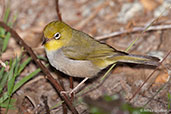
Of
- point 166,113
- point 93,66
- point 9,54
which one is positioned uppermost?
point 9,54

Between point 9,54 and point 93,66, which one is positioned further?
point 9,54

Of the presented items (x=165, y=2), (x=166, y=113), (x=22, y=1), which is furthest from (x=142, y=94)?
(x=22, y=1)

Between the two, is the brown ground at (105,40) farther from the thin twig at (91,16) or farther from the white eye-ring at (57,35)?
the white eye-ring at (57,35)

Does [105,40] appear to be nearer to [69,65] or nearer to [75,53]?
[75,53]

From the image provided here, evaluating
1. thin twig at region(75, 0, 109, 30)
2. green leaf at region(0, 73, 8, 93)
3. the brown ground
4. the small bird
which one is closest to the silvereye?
the small bird

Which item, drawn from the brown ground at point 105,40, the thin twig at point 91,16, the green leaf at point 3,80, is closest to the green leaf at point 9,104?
the brown ground at point 105,40

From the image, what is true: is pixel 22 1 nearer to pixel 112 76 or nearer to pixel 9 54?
pixel 9 54

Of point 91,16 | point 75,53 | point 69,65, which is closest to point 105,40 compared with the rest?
point 91,16
